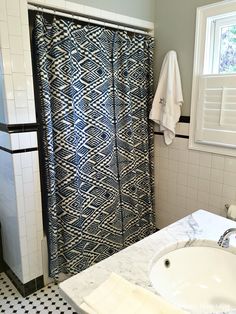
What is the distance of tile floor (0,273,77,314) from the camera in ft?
5.58

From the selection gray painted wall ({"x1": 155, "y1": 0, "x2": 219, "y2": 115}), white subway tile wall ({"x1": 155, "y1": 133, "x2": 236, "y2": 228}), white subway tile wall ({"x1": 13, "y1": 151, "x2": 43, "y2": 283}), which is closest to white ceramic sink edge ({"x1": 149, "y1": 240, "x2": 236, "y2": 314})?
white subway tile wall ({"x1": 155, "y1": 133, "x2": 236, "y2": 228})

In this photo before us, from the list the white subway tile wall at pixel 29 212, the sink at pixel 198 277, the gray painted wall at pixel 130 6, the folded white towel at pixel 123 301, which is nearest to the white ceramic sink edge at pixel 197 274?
the sink at pixel 198 277

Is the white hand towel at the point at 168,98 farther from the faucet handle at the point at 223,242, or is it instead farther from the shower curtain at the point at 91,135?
the faucet handle at the point at 223,242

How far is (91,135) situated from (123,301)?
50.4 inches

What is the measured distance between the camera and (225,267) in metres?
1.19

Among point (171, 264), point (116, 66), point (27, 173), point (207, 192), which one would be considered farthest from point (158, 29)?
point (171, 264)

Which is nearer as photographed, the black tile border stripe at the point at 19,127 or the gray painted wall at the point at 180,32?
the black tile border stripe at the point at 19,127

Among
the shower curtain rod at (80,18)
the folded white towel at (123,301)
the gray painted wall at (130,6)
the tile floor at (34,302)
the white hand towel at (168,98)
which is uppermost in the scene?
the gray painted wall at (130,6)

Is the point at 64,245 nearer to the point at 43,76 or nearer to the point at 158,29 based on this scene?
the point at 43,76

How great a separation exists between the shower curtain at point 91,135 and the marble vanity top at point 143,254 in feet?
2.66

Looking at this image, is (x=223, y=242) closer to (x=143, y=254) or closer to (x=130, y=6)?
(x=143, y=254)

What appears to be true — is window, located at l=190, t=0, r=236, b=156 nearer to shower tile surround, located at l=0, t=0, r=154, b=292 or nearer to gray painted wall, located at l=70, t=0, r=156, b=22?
gray painted wall, located at l=70, t=0, r=156, b=22

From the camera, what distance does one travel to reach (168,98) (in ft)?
6.89

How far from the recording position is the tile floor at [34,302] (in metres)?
1.70
